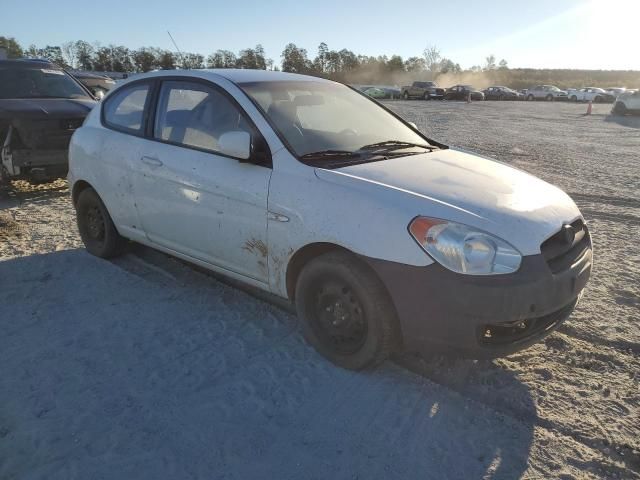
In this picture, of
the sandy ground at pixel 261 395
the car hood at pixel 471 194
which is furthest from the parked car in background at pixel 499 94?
the car hood at pixel 471 194

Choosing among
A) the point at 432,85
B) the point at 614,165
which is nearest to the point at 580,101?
the point at 432,85

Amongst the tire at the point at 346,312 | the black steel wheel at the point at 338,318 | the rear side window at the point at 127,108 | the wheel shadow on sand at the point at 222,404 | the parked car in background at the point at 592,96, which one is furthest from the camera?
the parked car in background at the point at 592,96

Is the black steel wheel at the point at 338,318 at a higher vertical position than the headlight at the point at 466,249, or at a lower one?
lower

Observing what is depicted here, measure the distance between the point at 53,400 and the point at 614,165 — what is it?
10.6 metres

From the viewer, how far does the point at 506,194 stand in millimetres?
3031

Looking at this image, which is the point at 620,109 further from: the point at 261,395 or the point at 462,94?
the point at 261,395

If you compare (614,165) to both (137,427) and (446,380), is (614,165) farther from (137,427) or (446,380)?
(137,427)

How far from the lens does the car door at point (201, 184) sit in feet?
11.0

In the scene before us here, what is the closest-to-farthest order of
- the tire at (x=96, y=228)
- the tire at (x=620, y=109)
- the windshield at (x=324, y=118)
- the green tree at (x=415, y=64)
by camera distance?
the windshield at (x=324, y=118), the tire at (x=96, y=228), the tire at (x=620, y=109), the green tree at (x=415, y=64)

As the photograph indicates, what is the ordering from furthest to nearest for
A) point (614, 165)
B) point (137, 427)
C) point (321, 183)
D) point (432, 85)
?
1. point (432, 85)
2. point (614, 165)
3. point (321, 183)
4. point (137, 427)

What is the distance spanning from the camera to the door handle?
12.7 ft

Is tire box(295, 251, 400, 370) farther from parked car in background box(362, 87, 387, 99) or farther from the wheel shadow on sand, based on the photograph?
parked car in background box(362, 87, 387, 99)

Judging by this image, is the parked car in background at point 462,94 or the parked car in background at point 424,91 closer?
the parked car in background at point 462,94

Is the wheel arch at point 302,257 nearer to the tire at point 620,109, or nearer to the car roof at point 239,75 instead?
the car roof at point 239,75
